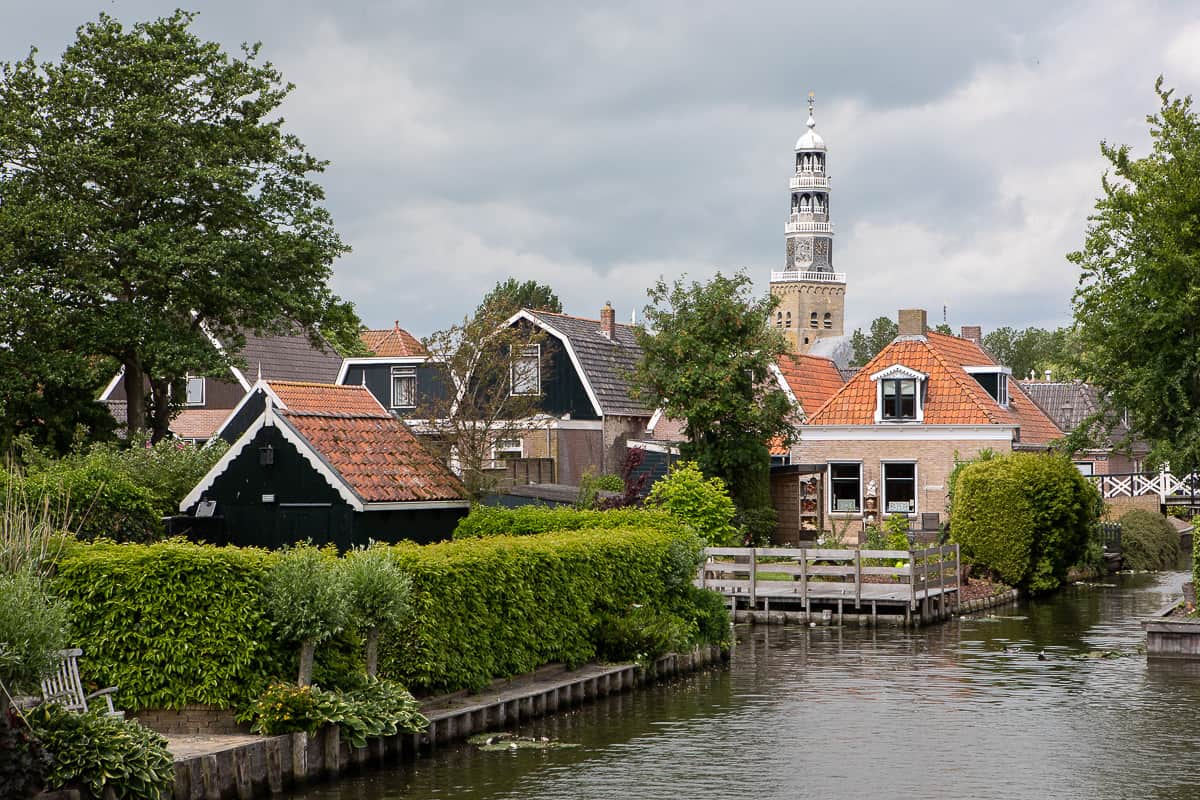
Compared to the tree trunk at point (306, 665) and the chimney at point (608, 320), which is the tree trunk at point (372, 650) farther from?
the chimney at point (608, 320)

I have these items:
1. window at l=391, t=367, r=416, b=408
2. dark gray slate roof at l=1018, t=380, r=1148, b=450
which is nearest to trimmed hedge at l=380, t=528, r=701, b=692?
window at l=391, t=367, r=416, b=408

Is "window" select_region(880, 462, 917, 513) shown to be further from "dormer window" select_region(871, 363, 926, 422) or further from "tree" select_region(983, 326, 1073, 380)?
"tree" select_region(983, 326, 1073, 380)

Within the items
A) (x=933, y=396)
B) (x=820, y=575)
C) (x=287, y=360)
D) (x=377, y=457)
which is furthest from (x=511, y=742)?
(x=287, y=360)

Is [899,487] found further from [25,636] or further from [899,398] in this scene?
[25,636]

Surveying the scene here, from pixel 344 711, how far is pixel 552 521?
10.2m

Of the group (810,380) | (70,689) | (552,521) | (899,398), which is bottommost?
(70,689)

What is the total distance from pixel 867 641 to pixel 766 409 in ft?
37.9

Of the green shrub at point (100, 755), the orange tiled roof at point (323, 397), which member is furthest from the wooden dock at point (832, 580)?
the green shrub at point (100, 755)

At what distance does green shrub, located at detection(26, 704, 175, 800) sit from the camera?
532 inches

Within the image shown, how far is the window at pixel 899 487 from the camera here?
4906cm

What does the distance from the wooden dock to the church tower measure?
136 m

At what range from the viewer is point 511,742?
18.5 metres

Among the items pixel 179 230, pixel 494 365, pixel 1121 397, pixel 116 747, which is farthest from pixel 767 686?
pixel 179 230

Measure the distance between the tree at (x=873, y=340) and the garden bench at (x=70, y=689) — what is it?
127 meters
